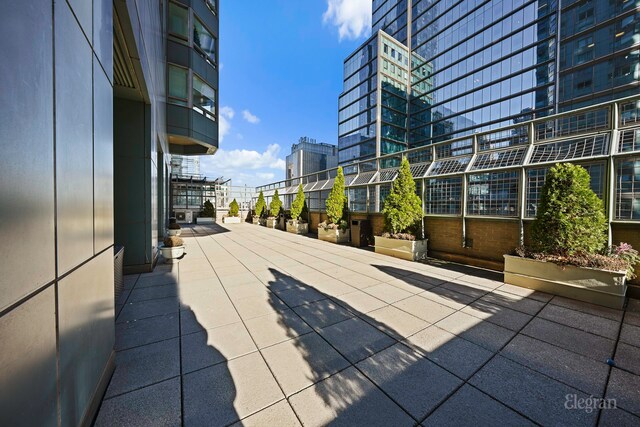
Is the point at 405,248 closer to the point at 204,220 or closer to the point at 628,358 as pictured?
the point at 628,358

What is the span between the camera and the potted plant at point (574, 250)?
4812 millimetres

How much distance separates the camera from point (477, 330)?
12.5 feet

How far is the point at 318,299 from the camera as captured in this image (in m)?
4.96

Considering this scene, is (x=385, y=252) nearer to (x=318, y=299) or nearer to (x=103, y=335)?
(x=318, y=299)

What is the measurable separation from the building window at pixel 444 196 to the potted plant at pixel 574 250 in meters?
2.64

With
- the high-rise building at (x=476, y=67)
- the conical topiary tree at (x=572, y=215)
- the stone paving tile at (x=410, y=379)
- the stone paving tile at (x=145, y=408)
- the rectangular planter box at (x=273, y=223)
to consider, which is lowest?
the stone paving tile at (x=145, y=408)

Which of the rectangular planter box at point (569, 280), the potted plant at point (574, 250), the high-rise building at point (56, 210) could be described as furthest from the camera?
the potted plant at point (574, 250)

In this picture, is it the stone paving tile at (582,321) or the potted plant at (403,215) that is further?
the potted plant at (403,215)

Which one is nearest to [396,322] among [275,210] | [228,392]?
[228,392]

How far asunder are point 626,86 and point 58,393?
4452 centimetres

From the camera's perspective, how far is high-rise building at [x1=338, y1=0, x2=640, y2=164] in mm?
27406

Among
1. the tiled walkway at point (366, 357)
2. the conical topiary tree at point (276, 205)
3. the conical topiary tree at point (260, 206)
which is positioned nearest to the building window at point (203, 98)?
the conical topiary tree at point (276, 205)

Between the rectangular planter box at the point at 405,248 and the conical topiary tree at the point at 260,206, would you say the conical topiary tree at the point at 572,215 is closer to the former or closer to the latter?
the rectangular planter box at the point at 405,248

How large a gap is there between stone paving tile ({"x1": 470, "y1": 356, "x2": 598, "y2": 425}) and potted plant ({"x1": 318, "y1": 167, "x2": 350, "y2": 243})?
10.0m
